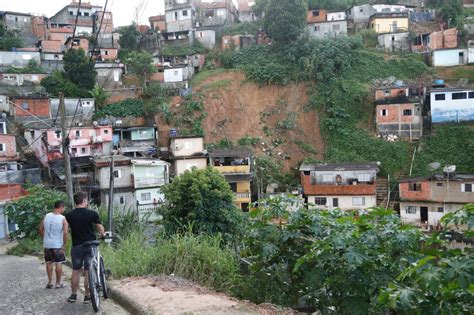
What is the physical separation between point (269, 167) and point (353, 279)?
25.9 metres

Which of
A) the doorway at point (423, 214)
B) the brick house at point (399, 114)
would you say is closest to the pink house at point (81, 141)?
the brick house at point (399, 114)

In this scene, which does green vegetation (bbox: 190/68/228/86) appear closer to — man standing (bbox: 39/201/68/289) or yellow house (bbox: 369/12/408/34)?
yellow house (bbox: 369/12/408/34)

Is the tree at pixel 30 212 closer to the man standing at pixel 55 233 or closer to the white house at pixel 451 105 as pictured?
the man standing at pixel 55 233

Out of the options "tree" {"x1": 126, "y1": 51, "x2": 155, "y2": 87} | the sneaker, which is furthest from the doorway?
"tree" {"x1": 126, "y1": 51, "x2": 155, "y2": 87}

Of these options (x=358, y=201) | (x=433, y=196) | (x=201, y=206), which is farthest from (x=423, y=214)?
(x=201, y=206)

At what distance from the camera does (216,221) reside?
1599cm

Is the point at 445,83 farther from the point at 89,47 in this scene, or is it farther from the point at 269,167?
the point at 89,47

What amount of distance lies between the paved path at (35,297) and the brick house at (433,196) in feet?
66.4

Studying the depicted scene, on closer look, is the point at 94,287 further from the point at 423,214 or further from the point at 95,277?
the point at 423,214

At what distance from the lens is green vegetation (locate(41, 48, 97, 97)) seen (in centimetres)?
3572

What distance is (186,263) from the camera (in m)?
7.54

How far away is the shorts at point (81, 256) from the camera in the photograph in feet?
19.3

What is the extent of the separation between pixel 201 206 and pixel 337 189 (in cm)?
1303

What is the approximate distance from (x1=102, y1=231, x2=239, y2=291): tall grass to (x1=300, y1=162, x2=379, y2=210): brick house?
63.7 ft
